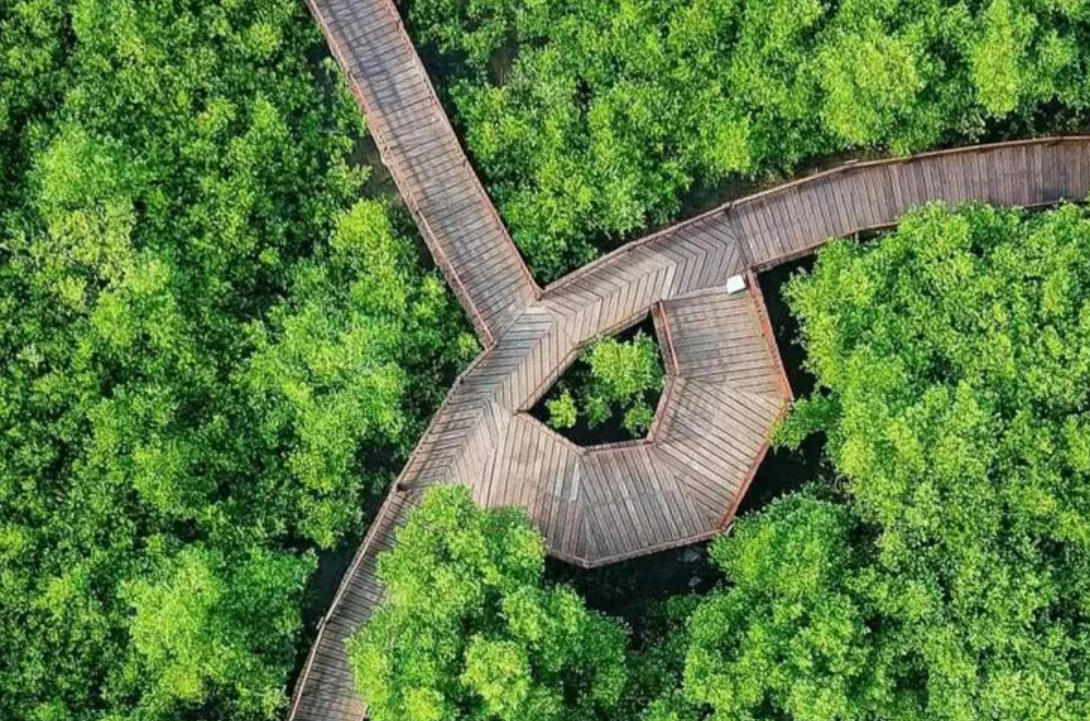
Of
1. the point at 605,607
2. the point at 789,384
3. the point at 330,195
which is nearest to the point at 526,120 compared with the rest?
the point at 330,195

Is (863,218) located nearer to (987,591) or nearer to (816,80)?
(816,80)

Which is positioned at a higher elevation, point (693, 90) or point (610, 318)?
point (693, 90)

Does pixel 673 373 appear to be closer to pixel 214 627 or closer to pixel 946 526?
pixel 946 526

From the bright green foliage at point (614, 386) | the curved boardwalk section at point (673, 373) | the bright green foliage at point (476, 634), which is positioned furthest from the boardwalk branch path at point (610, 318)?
the bright green foliage at point (476, 634)

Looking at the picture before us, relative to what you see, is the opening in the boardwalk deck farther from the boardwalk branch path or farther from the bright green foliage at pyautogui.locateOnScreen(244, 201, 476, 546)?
the bright green foliage at pyautogui.locateOnScreen(244, 201, 476, 546)

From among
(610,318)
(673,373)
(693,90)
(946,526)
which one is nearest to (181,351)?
(610,318)
